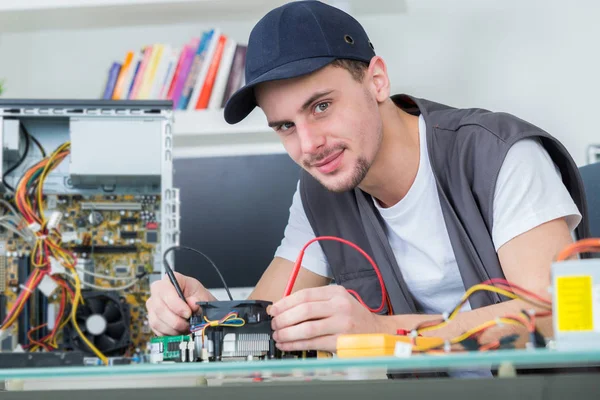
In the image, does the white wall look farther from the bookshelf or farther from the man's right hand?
the man's right hand

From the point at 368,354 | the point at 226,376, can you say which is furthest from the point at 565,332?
the point at 226,376

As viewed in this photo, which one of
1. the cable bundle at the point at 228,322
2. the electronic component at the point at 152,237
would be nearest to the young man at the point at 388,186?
the cable bundle at the point at 228,322

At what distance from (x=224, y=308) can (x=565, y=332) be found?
0.42 m

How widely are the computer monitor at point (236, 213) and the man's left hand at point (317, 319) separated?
1157 millimetres

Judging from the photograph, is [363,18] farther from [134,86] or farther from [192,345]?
[192,345]

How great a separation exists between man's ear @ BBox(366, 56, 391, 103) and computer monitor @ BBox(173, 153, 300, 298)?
76 centimetres

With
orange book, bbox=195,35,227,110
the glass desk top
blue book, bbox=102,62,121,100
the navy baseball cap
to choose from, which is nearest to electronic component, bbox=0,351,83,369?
the navy baseball cap

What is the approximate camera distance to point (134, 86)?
2.75m

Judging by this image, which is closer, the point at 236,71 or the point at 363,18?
the point at 236,71

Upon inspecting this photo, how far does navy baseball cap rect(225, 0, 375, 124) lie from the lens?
114cm

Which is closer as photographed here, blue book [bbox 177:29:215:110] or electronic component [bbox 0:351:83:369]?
electronic component [bbox 0:351:83:369]

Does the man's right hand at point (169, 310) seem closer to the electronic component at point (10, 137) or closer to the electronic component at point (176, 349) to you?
the electronic component at point (176, 349)

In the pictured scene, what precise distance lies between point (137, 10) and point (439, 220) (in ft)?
6.12

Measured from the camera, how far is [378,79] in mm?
1350
